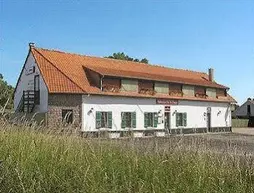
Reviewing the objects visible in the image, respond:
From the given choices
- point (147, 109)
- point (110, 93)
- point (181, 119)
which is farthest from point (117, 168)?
point (181, 119)

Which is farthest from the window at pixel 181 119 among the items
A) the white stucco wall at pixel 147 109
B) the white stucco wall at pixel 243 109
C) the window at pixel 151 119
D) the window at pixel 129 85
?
the white stucco wall at pixel 243 109

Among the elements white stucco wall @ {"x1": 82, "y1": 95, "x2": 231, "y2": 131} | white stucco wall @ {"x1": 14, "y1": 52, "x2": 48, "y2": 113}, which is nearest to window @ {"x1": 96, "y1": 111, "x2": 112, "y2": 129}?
white stucco wall @ {"x1": 82, "y1": 95, "x2": 231, "y2": 131}

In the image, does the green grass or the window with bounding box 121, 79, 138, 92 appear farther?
the window with bounding box 121, 79, 138, 92

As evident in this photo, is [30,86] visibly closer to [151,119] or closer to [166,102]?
[151,119]

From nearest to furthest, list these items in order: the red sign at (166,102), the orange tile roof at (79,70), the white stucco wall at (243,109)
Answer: the orange tile roof at (79,70), the red sign at (166,102), the white stucco wall at (243,109)

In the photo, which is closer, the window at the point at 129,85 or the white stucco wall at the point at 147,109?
the white stucco wall at the point at 147,109

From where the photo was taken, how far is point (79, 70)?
129 feet

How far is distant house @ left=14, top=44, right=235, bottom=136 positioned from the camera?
34.5m

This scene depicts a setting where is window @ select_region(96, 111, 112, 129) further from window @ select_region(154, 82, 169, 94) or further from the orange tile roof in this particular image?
window @ select_region(154, 82, 169, 94)

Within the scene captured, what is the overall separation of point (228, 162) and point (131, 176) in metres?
1.23

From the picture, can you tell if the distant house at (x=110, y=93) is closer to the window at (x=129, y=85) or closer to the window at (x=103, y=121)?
the window at (x=129, y=85)

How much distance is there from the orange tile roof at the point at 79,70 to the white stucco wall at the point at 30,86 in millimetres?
617

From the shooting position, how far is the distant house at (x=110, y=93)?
34.5 metres

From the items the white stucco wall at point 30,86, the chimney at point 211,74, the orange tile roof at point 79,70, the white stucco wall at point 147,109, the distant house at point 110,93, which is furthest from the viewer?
the chimney at point 211,74
